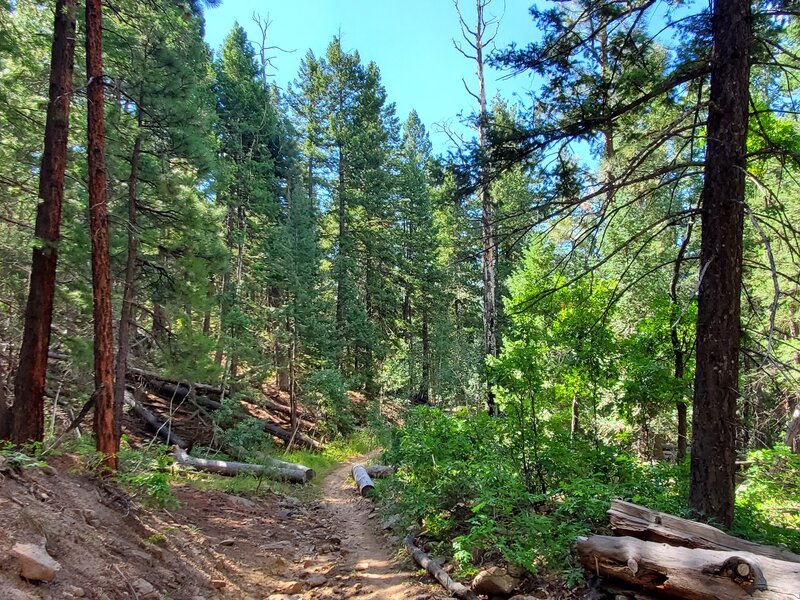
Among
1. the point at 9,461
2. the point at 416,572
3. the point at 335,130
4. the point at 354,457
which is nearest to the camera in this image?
the point at 9,461

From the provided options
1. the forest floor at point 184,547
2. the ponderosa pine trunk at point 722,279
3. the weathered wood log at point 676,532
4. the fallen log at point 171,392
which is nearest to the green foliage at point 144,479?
the forest floor at point 184,547

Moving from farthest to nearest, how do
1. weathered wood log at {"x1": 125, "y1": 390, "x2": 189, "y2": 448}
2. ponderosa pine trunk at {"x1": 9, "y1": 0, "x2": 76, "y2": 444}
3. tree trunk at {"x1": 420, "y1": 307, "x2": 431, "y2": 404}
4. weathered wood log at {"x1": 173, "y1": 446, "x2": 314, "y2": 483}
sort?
tree trunk at {"x1": 420, "y1": 307, "x2": 431, "y2": 404} < weathered wood log at {"x1": 125, "y1": 390, "x2": 189, "y2": 448} < weathered wood log at {"x1": 173, "y1": 446, "x2": 314, "y2": 483} < ponderosa pine trunk at {"x1": 9, "y1": 0, "x2": 76, "y2": 444}

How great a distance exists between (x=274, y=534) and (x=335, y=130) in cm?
2255

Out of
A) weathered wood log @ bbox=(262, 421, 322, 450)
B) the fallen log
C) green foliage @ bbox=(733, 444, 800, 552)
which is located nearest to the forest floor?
green foliage @ bbox=(733, 444, 800, 552)

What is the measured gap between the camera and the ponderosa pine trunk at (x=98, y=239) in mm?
6309

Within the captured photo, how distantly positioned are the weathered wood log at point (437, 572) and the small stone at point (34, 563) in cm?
369

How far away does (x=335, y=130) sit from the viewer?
83.2 feet

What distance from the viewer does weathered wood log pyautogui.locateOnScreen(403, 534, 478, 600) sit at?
4.67 metres

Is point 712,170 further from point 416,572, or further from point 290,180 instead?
point 290,180

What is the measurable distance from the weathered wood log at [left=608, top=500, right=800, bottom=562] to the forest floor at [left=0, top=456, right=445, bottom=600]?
2187 mm

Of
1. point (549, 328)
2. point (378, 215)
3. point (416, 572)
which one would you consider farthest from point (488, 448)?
point (378, 215)

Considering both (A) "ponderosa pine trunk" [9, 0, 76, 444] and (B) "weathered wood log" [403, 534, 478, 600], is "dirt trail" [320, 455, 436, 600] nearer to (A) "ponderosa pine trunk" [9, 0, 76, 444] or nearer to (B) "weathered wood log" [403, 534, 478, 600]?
(B) "weathered wood log" [403, 534, 478, 600]

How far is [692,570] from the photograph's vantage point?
3.28 meters

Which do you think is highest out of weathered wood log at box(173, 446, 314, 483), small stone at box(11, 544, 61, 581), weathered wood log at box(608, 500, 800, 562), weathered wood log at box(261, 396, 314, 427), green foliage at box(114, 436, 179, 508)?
weathered wood log at box(608, 500, 800, 562)
